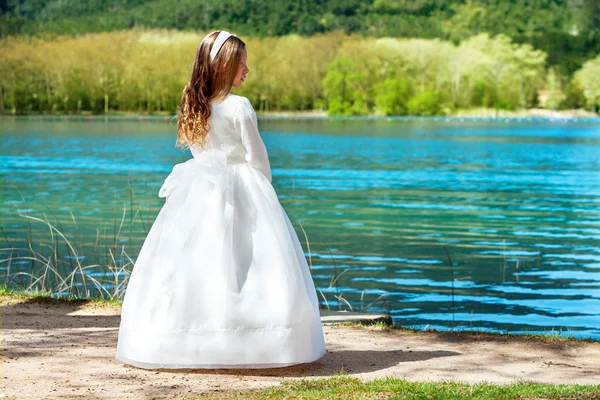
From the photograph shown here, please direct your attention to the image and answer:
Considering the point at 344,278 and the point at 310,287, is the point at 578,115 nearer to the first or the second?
the point at 344,278

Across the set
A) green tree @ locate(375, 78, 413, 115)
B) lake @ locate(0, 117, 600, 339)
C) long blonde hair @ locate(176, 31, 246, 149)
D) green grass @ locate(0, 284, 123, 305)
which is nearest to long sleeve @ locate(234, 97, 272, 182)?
long blonde hair @ locate(176, 31, 246, 149)

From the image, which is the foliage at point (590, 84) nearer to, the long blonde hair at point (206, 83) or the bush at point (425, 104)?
the bush at point (425, 104)

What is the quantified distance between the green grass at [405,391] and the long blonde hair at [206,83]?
1.53 metres

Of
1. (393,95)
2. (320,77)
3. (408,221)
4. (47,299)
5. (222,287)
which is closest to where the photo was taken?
(222,287)

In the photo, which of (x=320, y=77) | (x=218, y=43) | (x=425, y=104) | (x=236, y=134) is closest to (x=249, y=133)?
(x=236, y=134)

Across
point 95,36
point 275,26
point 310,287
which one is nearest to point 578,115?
point 275,26

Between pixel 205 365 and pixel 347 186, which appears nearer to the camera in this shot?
pixel 205 365

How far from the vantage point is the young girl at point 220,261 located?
514cm

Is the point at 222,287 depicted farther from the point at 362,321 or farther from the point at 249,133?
the point at 362,321

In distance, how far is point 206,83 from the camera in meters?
5.39

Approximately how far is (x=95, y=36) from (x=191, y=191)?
14165 centimetres

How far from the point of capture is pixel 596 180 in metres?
31.5

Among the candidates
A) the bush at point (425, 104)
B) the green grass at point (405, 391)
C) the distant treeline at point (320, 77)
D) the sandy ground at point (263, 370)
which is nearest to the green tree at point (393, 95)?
the distant treeline at point (320, 77)

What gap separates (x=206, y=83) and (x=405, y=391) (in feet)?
6.67
